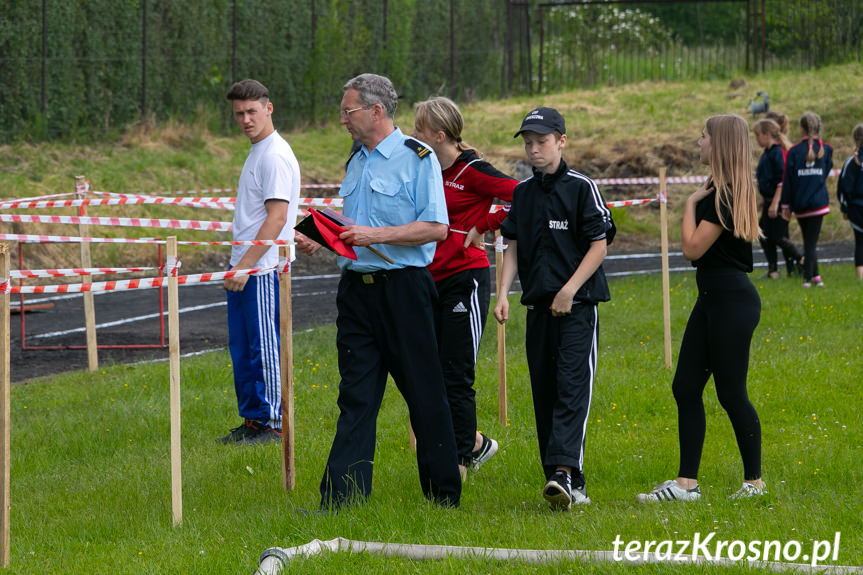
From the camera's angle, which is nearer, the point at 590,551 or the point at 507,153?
the point at 590,551

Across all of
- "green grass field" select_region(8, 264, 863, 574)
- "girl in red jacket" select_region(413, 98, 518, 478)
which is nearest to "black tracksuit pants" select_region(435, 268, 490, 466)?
"girl in red jacket" select_region(413, 98, 518, 478)

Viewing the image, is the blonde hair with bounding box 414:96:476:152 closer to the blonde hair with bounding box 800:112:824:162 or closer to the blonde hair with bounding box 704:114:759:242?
the blonde hair with bounding box 704:114:759:242

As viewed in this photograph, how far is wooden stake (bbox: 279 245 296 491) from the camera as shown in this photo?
5.99m

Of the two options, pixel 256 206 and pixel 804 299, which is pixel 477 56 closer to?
pixel 804 299

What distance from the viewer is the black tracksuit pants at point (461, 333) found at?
6.18 metres

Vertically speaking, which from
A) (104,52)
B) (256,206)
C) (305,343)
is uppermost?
(104,52)

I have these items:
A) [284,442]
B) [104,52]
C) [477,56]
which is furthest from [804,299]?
[477,56]

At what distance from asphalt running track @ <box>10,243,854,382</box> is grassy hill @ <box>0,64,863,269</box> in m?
1.97

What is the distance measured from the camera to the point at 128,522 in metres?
5.64

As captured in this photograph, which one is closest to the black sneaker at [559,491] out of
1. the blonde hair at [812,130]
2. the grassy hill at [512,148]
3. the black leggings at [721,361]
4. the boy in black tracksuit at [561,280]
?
the boy in black tracksuit at [561,280]

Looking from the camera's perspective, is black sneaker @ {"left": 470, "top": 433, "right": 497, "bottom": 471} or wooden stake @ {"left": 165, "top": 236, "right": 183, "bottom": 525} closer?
wooden stake @ {"left": 165, "top": 236, "right": 183, "bottom": 525}

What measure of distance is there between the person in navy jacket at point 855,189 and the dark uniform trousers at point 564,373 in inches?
349

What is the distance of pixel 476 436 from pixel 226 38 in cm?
1829

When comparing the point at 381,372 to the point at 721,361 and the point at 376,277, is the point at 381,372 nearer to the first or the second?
the point at 376,277
